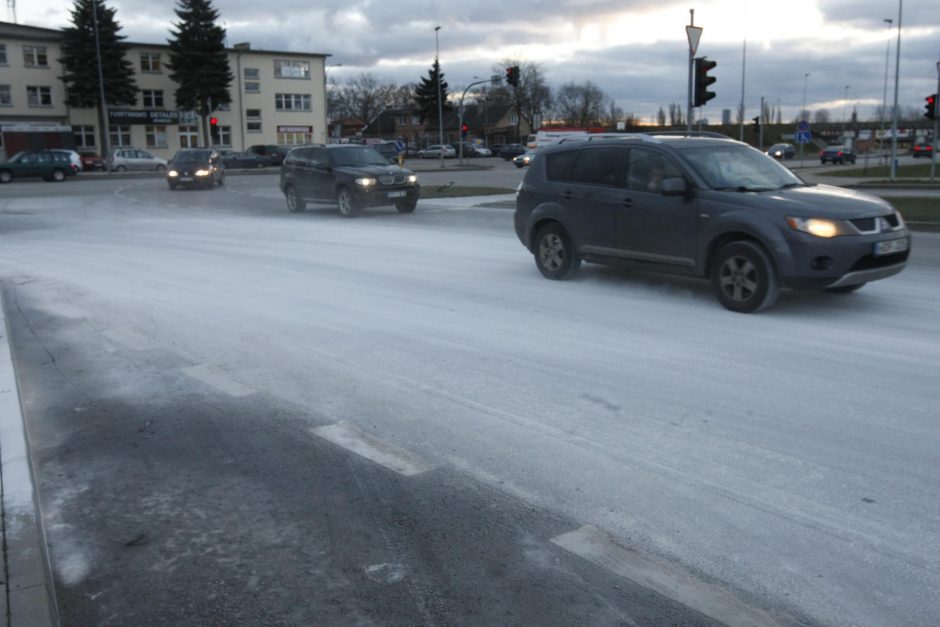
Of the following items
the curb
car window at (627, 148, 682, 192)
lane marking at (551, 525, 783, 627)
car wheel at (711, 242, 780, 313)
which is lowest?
lane marking at (551, 525, 783, 627)

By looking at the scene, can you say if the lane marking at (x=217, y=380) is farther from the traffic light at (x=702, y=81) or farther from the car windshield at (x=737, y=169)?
the traffic light at (x=702, y=81)

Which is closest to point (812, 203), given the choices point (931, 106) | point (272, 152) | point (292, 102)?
point (931, 106)

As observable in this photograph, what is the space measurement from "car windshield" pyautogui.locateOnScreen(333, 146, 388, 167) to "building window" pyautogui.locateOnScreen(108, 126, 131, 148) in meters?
55.5

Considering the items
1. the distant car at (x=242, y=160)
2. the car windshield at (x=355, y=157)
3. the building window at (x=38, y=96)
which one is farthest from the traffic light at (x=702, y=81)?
the building window at (x=38, y=96)

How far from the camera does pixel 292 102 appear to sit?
8056cm

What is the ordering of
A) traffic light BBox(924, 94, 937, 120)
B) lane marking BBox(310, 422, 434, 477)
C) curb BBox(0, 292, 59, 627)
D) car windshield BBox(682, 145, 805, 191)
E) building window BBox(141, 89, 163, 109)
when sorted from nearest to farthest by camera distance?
curb BBox(0, 292, 59, 627)
lane marking BBox(310, 422, 434, 477)
car windshield BBox(682, 145, 805, 191)
traffic light BBox(924, 94, 937, 120)
building window BBox(141, 89, 163, 109)

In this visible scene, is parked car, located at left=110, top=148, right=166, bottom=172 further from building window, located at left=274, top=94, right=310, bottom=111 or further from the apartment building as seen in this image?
building window, located at left=274, top=94, right=310, bottom=111

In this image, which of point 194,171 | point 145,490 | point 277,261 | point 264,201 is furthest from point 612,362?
point 194,171

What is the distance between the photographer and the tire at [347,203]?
68.1 ft

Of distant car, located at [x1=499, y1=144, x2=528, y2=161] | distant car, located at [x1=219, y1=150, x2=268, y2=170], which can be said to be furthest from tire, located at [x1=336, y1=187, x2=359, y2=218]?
distant car, located at [x1=499, y1=144, x2=528, y2=161]

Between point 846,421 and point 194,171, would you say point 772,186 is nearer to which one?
point 846,421

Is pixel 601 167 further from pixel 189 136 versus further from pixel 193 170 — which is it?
pixel 189 136

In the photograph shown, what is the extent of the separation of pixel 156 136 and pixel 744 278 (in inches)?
2860

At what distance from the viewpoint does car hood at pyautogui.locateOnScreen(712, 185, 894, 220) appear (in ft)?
26.0
